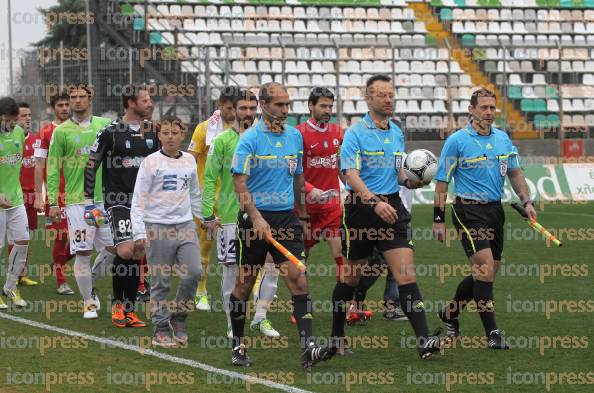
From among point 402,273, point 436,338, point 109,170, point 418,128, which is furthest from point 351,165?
point 418,128

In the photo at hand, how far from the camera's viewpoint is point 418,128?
27938mm

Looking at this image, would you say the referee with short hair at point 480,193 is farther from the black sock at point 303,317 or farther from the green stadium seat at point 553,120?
the green stadium seat at point 553,120

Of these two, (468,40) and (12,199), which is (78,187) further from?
(468,40)

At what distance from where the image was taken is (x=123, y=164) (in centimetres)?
973

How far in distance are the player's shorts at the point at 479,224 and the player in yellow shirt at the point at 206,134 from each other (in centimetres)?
229

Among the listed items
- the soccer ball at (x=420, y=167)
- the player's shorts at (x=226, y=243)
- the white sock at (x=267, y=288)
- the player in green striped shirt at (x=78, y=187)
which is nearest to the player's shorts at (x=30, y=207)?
the player in green striped shirt at (x=78, y=187)

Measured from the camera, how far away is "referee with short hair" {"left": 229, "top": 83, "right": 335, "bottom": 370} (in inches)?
304

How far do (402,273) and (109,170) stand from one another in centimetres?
323

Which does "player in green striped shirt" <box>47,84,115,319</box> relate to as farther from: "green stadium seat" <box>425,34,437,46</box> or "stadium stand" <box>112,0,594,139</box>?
"green stadium seat" <box>425,34,437,46</box>

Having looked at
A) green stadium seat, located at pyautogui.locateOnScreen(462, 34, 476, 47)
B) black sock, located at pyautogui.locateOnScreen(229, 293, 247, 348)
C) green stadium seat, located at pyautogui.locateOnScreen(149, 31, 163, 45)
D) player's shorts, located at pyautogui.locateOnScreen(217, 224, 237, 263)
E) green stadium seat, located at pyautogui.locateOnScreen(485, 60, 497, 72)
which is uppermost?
green stadium seat, located at pyautogui.locateOnScreen(462, 34, 476, 47)

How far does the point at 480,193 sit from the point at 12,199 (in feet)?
16.9

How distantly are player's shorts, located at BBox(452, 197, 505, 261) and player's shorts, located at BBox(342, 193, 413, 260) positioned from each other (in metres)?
0.64

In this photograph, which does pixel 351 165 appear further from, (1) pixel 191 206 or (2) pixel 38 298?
(2) pixel 38 298

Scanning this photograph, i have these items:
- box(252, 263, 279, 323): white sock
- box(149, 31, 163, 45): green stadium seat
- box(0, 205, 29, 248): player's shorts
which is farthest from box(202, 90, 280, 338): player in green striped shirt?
box(149, 31, 163, 45): green stadium seat
